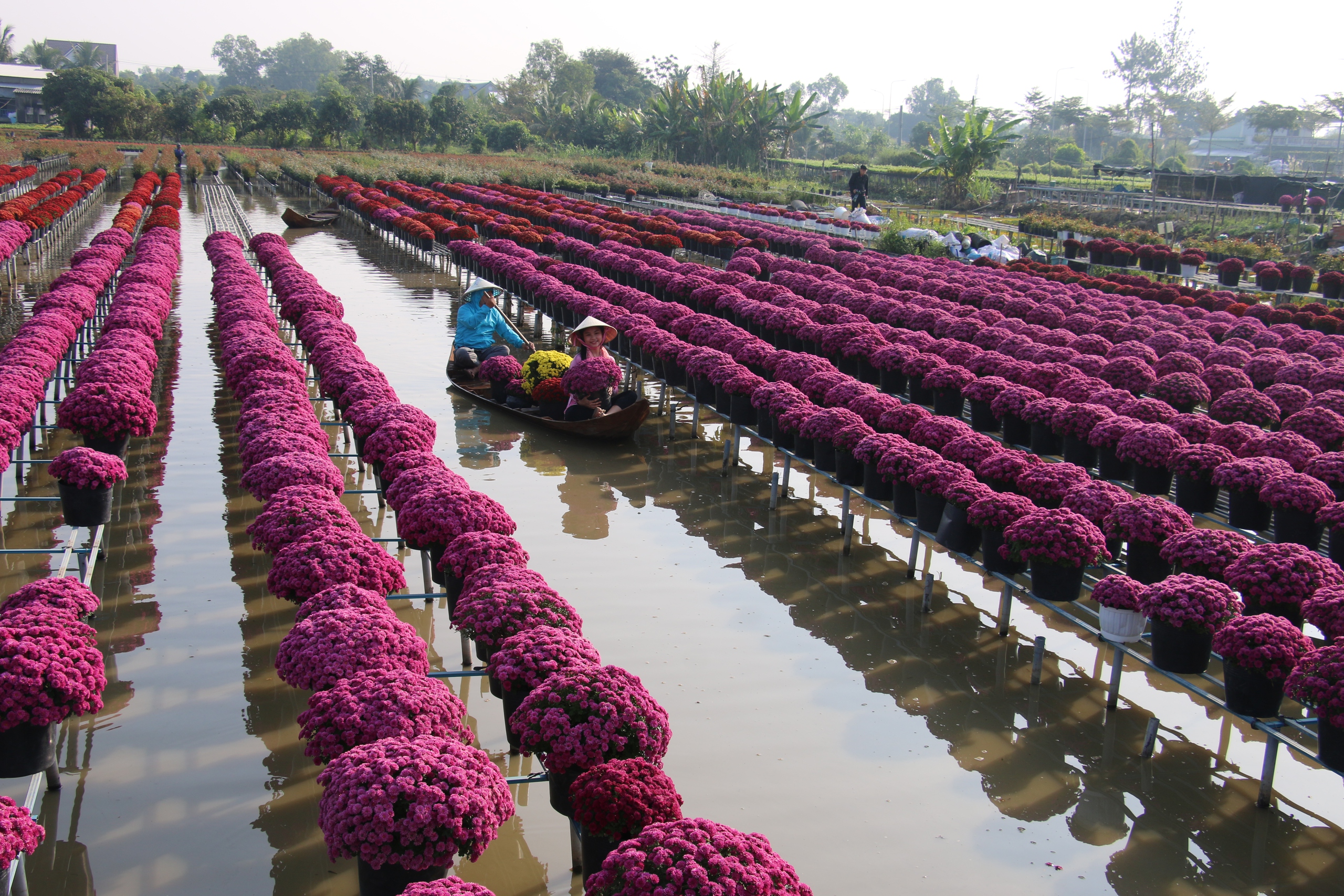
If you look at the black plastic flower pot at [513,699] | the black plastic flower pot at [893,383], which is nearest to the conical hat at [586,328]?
the black plastic flower pot at [893,383]

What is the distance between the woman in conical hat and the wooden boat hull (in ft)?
75.6

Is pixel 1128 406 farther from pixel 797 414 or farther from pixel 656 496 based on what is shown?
pixel 656 496

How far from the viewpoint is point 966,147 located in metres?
41.1

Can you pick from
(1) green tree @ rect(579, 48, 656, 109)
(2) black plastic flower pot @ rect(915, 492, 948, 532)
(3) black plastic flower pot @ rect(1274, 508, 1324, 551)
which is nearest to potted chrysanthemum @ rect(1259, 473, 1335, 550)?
(3) black plastic flower pot @ rect(1274, 508, 1324, 551)

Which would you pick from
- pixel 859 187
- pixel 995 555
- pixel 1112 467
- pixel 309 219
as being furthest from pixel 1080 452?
pixel 309 219

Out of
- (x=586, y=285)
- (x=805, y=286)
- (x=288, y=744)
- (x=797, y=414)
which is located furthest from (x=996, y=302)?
(x=288, y=744)

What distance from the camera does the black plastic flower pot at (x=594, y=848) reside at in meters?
3.81

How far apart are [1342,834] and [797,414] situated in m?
4.98

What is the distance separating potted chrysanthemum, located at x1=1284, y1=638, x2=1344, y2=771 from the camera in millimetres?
4504

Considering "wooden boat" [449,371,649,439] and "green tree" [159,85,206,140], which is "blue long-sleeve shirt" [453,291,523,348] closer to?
"wooden boat" [449,371,649,439]

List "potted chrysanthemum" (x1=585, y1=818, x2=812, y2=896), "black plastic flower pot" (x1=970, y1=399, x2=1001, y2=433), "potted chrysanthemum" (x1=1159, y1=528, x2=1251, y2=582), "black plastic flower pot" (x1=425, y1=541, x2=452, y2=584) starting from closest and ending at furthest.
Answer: "potted chrysanthemum" (x1=585, y1=818, x2=812, y2=896)
"potted chrysanthemum" (x1=1159, y1=528, x2=1251, y2=582)
"black plastic flower pot" (x1=425, y1=541, x2=452, y2=584)
"black plastic flower pot" (x1=970, y1=399, x2=1001, y2=433)

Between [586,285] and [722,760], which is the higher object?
[586,285]

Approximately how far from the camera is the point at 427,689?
171 inches

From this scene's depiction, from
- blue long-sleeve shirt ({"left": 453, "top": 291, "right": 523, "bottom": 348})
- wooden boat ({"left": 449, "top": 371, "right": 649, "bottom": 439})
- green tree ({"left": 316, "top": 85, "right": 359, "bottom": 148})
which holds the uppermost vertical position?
green tree ({"left": 316, "top": 85, "right": 359, "bottom": 148})
